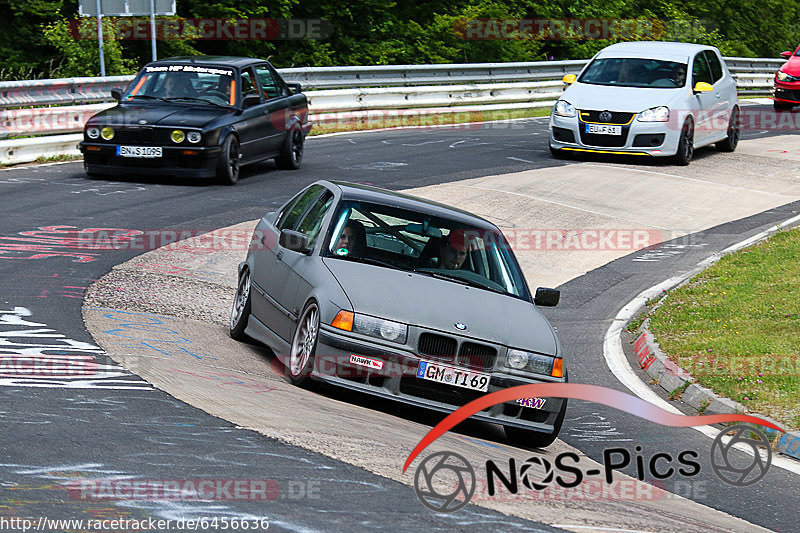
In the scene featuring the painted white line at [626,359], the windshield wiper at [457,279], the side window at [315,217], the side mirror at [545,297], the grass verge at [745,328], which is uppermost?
the side window at [315,217]

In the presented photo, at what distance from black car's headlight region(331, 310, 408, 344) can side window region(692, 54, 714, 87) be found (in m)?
14.9

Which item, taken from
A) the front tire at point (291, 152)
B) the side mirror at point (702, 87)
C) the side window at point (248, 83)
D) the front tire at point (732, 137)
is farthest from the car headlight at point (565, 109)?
the side window at point (248, 83)

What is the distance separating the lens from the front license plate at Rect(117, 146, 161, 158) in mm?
16372

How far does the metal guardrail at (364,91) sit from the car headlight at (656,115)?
754 cm

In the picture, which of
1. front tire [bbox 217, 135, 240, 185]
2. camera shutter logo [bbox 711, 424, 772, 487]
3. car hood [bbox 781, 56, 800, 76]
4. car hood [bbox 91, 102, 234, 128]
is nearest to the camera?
camera shutter logo [bbox 711, 424, 772, 487]

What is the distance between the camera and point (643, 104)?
65.7ft

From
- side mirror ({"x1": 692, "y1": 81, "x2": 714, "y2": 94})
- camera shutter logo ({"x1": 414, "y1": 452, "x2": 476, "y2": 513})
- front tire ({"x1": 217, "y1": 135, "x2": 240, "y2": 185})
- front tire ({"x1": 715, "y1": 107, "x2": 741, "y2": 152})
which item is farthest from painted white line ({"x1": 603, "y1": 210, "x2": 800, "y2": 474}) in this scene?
front tire ({"x1": 715, "y1": 107, "x2": 741, "y2": 152})

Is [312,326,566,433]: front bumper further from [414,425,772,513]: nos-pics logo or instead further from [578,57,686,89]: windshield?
[578,57,686,89]: windshield

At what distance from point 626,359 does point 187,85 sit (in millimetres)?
9185

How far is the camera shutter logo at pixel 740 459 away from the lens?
7281mm

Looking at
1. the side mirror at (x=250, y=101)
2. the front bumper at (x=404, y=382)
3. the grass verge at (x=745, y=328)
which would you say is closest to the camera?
the front bumper at (x=404, y=382)

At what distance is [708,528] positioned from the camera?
19.0 feet

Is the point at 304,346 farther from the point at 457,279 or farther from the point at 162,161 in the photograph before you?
the point at 162,161

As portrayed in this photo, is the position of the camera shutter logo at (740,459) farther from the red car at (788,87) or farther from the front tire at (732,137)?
the red car at (788,87)
